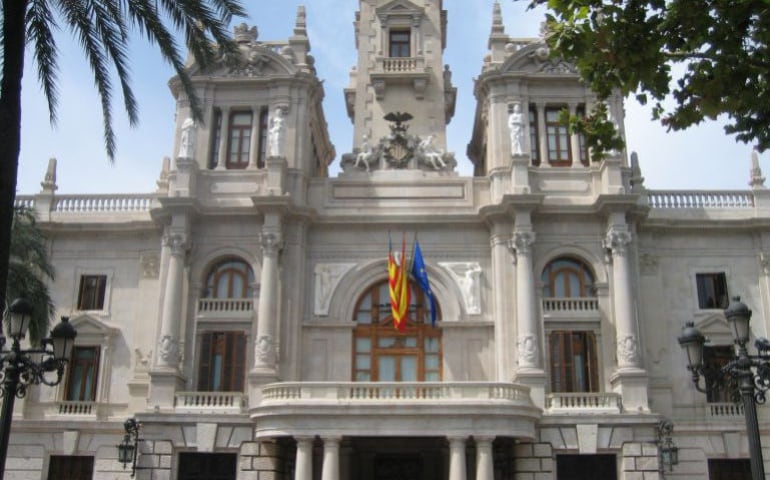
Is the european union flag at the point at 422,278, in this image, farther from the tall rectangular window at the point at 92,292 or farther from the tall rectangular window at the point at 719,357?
the tall rectangular window at the point at 92,292

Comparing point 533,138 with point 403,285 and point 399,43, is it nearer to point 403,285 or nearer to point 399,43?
point 399,43

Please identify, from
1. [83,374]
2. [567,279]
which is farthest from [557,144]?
[83,374]

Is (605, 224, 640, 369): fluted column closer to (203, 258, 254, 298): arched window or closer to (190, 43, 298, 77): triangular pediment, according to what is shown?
(203, 258, 254, 298): arched window

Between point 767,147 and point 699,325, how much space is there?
1857 cm

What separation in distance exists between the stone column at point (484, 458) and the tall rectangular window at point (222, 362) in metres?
8.50

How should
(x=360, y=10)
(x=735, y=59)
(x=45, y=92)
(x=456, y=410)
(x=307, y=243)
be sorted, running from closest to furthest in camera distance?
Answer: (x=735, y=59) < (x=45, y=92) < (x=456, y=410) < (x=307, y=243) < (x=360, y=10)

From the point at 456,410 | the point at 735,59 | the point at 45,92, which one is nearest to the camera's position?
the point at 735,59

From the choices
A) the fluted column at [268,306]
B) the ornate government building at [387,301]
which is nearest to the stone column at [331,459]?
the ornate government building at [387,301]

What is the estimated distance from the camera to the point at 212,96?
33281 mm

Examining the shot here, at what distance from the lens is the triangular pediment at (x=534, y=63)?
32.8 m

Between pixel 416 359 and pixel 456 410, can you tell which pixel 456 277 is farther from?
pixel 456 410

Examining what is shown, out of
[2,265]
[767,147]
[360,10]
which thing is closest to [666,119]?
[767,147]

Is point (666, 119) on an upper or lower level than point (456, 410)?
upper

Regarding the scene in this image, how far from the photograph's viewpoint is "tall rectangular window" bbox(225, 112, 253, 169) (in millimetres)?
32875
